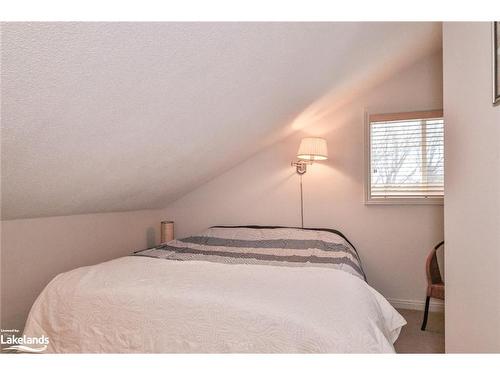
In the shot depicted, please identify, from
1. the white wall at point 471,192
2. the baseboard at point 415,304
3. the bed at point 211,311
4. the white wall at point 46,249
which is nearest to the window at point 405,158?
the baseboard at point 415,304

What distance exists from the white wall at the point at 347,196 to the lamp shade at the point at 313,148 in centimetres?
23

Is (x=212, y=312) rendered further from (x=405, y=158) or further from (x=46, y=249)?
(x=405, y=158)

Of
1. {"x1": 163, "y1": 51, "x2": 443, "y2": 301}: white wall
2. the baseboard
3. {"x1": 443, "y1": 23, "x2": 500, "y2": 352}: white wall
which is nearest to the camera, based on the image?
{"x1": 443, "y1": 23, "x2": 500, "y2": 352}: white wall

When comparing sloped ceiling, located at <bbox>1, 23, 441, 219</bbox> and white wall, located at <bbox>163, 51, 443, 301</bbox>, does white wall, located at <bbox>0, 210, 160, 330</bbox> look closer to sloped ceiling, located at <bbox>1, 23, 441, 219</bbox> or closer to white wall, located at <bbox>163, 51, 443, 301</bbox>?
sloped ceiling, located at <bbox>1, 23, 441, 219</bbox>

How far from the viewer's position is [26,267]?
6.98ft

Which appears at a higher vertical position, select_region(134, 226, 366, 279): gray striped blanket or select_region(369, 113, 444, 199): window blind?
select_region(369, 113, 444, 199): window blind

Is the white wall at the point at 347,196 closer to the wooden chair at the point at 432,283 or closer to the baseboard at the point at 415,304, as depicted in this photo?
the baseboard at the point at 415,304

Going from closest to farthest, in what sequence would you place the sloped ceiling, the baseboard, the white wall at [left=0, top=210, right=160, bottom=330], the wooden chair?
the sloped ceiling → the white wall at [left=0, top=210, right=160, bottom=330] → the wooden chair → the baseboard

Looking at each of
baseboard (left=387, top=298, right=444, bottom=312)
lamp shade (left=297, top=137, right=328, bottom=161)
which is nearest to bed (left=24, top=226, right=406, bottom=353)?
lamp shade (left=297, top=137, right=328, bottom=161)

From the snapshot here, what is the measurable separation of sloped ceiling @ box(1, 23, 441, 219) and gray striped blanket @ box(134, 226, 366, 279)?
0.63 meters

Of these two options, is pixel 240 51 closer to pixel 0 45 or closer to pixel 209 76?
pixel 209 76

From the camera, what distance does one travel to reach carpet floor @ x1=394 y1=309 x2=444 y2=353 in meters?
2.18

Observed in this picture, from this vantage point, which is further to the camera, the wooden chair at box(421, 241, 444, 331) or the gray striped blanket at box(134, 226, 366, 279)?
the wooden chair at box(421, 241, 444, 331)
